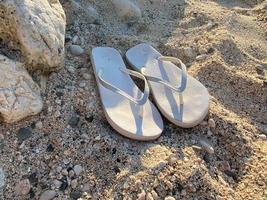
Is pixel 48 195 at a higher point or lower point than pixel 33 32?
lower

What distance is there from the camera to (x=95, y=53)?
1.56 m

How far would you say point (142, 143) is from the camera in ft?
4.27

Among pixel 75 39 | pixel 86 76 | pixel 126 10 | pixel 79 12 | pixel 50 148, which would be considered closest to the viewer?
pixel 50 148

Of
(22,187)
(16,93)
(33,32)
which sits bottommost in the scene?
(22,187)

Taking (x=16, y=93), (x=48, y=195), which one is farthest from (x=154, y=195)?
(x=16, y=93)

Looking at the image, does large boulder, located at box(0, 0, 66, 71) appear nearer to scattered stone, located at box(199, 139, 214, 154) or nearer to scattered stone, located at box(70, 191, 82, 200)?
scattered stone, located at box(70, 191, 82, 200)

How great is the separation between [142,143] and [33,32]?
50 cm

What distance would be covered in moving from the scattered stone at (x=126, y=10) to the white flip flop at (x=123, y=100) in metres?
0.31

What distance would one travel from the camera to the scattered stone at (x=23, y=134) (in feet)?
4.07

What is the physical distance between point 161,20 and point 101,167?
94 centimetres

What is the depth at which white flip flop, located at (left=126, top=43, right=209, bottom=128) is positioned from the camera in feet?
4.56

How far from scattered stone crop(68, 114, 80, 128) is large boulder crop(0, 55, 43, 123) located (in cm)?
10

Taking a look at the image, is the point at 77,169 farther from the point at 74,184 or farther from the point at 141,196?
the point at 141,196

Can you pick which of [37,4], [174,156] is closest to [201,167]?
[174,156]
